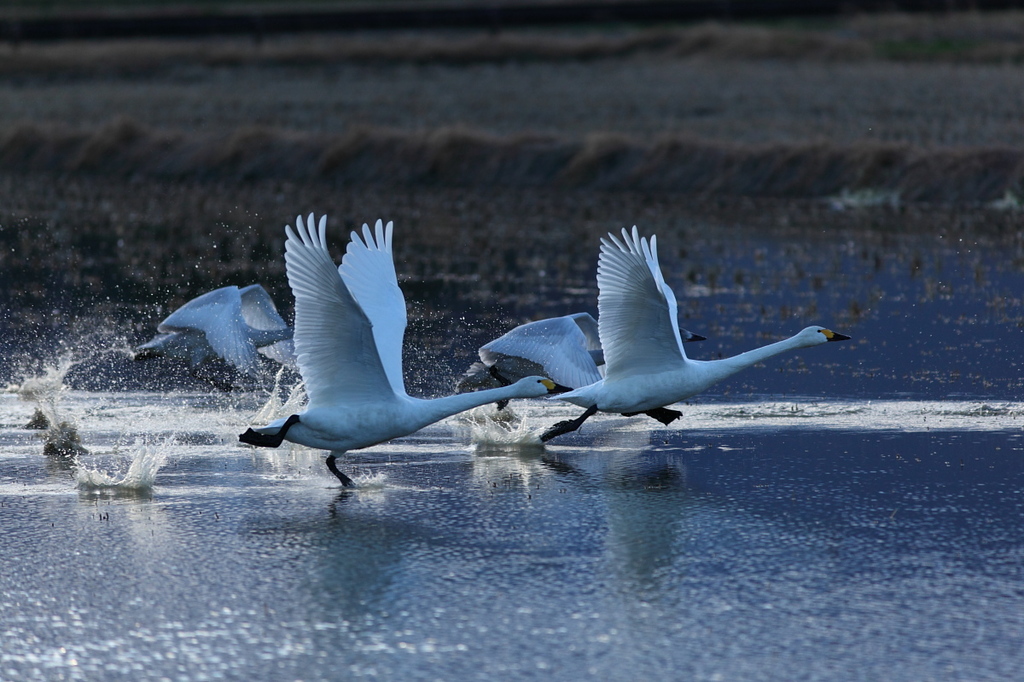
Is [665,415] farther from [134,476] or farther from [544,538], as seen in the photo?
[134,476]

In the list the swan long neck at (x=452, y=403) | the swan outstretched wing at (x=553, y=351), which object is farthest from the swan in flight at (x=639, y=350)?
the swan long neck at (x=452, y=403)

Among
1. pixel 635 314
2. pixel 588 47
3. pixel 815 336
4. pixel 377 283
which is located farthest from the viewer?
pixel 588 47

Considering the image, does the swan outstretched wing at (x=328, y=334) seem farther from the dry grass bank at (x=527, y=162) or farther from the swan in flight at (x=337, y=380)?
the dry grass bank at (x=527, y=162)

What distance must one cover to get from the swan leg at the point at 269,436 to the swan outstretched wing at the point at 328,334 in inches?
7.4

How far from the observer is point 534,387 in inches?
311

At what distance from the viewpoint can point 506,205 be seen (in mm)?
22500

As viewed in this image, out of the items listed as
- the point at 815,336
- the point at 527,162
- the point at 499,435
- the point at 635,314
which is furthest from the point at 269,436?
the point at 527,162

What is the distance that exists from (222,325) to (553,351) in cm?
237

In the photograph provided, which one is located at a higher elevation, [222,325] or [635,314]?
[222,325]

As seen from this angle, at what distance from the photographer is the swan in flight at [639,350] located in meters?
8.38

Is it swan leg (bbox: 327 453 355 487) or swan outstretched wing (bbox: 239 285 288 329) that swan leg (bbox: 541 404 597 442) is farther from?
swan outstretched wing (bbox: 239 285 288 329)

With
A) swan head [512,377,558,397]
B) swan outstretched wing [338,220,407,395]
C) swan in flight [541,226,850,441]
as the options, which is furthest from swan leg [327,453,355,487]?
swan in flight [541,226,850,441]

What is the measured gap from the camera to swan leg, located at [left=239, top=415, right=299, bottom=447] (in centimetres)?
748

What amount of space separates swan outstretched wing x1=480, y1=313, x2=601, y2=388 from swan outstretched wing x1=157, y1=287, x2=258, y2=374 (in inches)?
65.0
